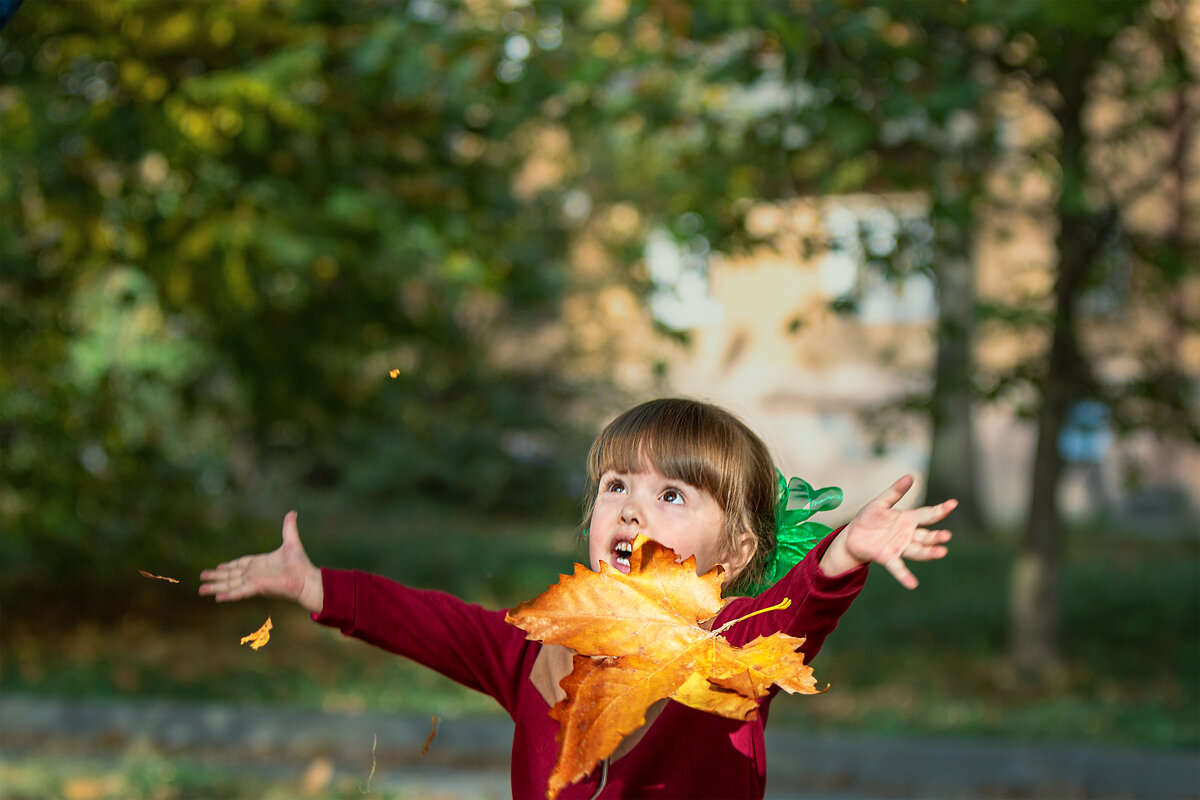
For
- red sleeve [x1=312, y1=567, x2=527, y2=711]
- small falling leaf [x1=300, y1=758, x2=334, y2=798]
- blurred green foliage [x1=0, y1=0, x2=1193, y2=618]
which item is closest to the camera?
red sleeve [x1=312, y1=567, x2=527, y2=711]

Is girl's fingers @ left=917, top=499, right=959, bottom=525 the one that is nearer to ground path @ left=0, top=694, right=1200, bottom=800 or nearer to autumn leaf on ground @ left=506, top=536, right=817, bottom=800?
autumn leaf on ground @ left=506, top=536, right=817, bottom=800

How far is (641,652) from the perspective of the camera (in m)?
1.92

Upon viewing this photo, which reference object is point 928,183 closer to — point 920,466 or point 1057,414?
point 1057,414

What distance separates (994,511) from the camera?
69.4ft

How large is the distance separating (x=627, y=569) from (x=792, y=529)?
0.44 m

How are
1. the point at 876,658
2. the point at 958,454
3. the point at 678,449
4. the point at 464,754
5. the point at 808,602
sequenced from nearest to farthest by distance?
the point at 808,602 < the point at 678,449 < the point at 464,754 < the point at 876,658 < the point at 958,454

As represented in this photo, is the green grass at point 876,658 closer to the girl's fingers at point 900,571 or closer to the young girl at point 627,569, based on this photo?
the young girl at point 627,569

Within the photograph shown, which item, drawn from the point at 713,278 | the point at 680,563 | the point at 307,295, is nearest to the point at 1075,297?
the point at 713,278

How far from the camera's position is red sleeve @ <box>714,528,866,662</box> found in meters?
1.90

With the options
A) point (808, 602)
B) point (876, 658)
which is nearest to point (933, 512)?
Result: point (808, 602)

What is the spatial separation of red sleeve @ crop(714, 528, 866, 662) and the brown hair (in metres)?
0.23

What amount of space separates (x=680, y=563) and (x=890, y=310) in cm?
2089

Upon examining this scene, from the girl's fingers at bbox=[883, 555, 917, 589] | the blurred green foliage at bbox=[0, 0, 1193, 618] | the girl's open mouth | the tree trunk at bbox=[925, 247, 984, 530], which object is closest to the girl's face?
the girl's open mouth

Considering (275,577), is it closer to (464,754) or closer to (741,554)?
(741,554)
